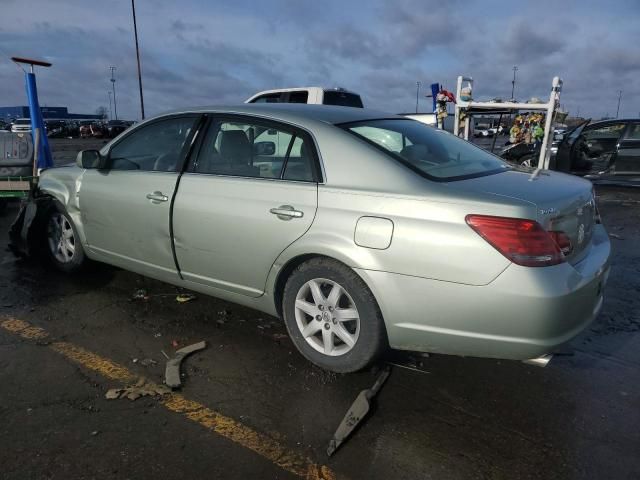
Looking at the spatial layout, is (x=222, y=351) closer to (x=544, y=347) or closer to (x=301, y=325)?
(x=301, y=325)

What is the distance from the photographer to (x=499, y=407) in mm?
2770

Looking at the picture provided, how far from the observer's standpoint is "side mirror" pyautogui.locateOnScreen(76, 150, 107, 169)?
421cm

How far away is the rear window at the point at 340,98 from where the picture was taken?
34.1 ft

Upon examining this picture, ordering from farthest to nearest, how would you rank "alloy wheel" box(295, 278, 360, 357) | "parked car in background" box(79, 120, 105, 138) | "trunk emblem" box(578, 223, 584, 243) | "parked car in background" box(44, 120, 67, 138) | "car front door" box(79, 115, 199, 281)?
"parked car in background" box(44, 120, 67, 138)
"parked car in background" box(79, 120, 105, 138)
"car front door" box(79, 115, 199, 281)
"alloy wheel" box(295, 278, 360, 357)
"trunk emblem" box(578, 223, 584, 243)

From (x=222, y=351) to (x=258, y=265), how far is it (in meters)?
0.66

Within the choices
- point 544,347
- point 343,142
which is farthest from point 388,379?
point 343,142

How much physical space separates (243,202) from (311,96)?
293 inches

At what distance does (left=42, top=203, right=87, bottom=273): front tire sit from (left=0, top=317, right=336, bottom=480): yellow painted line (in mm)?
1214

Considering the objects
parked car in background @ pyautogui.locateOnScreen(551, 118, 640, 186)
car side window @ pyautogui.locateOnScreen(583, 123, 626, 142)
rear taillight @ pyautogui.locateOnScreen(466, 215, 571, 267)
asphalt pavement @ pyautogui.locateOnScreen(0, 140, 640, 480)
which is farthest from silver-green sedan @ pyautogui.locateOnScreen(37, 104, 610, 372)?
car side window @ pyautogui.locateOnScreen(583, 123, 626, 142)

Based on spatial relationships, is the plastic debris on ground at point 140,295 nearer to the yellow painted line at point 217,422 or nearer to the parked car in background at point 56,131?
the yellow painted line at point 217,422

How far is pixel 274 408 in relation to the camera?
2742 mm

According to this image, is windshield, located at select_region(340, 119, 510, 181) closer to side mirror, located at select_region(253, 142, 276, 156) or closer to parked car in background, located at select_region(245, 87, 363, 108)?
side mirror, located at select_region(253, 142, 276, 156)

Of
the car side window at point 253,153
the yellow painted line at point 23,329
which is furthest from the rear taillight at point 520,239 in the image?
the yellow painted line at point 23,329

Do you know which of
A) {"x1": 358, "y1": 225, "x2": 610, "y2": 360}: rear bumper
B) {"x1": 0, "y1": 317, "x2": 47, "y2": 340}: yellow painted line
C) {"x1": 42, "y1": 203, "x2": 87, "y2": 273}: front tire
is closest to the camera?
{"x1": 358, "y1": 225, "x2": 610, "y2": 360}: rear bumper
